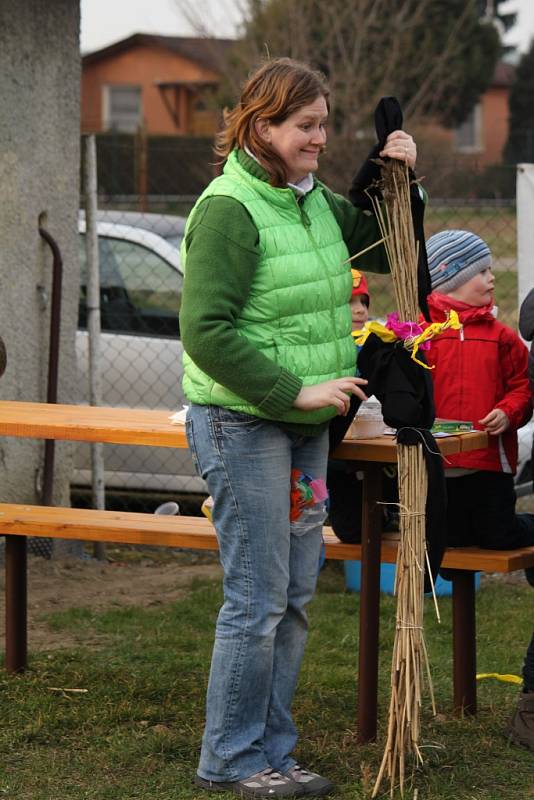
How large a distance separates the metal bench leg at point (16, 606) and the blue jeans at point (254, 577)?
1.25m

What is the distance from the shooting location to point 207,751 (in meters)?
3.71

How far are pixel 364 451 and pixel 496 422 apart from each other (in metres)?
0.55

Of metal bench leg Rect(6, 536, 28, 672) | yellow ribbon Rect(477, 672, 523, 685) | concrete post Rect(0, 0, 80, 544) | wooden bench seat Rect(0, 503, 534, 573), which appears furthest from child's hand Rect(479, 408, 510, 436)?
concrete post Rect(0, 0, 80, 544)

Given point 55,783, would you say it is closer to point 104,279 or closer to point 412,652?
point 412,652

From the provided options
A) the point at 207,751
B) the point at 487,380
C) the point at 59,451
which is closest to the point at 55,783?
the point at 207,751

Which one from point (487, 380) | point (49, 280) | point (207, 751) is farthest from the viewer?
point (49, 280)

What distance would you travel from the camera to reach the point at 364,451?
12.8 feet

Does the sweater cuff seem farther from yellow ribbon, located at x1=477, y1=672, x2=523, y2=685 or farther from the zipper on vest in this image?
yellow ribbon, located at x1=477, y1=672, x2=523, y2=685

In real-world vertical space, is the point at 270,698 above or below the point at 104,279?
below

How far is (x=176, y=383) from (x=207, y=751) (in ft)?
13.1

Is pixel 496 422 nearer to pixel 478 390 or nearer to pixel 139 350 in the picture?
pixel 478 390

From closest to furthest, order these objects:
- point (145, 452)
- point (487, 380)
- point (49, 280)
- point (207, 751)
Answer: point (207, 751) → point (487, 380) → point (49, 280) → point (145, 452)

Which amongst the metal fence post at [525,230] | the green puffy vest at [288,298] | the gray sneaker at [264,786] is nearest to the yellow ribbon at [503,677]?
the gray sneaker at [264,786]

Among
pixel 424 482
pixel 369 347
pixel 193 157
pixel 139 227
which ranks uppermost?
pixel 193 157
